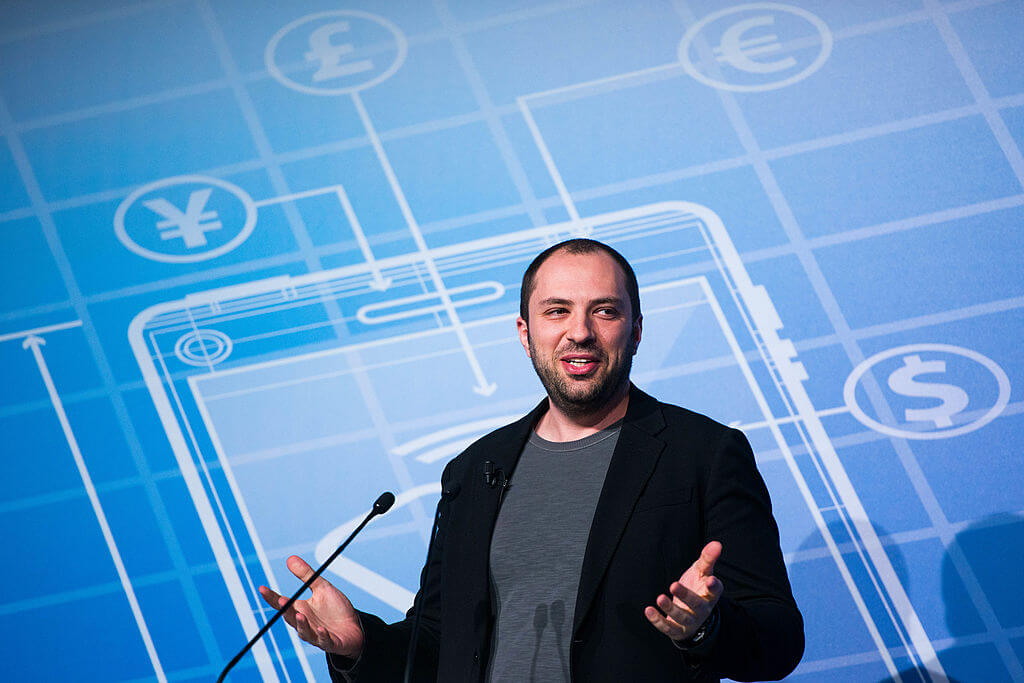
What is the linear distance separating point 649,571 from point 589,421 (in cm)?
44

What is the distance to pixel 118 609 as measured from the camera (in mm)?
3213

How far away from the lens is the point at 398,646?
2107 mm

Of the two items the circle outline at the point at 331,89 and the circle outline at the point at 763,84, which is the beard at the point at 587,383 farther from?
the circle outline at the point at 331,89

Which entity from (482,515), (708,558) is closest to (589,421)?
(482,515)

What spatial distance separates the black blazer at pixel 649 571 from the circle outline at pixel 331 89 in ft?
6.12

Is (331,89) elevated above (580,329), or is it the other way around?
(331,89)

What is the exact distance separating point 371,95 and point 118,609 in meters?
2.07

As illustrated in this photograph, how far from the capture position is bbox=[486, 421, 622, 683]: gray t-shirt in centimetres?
189

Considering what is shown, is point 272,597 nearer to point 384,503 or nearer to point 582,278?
point 384,503

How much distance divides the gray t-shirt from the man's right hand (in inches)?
12.5

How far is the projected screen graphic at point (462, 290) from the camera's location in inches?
116

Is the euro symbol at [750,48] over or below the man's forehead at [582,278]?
over

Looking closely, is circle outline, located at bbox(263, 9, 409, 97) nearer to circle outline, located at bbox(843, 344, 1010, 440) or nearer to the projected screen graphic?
the projected screen graphic

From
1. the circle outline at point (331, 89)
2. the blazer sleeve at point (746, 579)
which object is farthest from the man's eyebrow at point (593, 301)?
the circle outline at point (331, 89)
